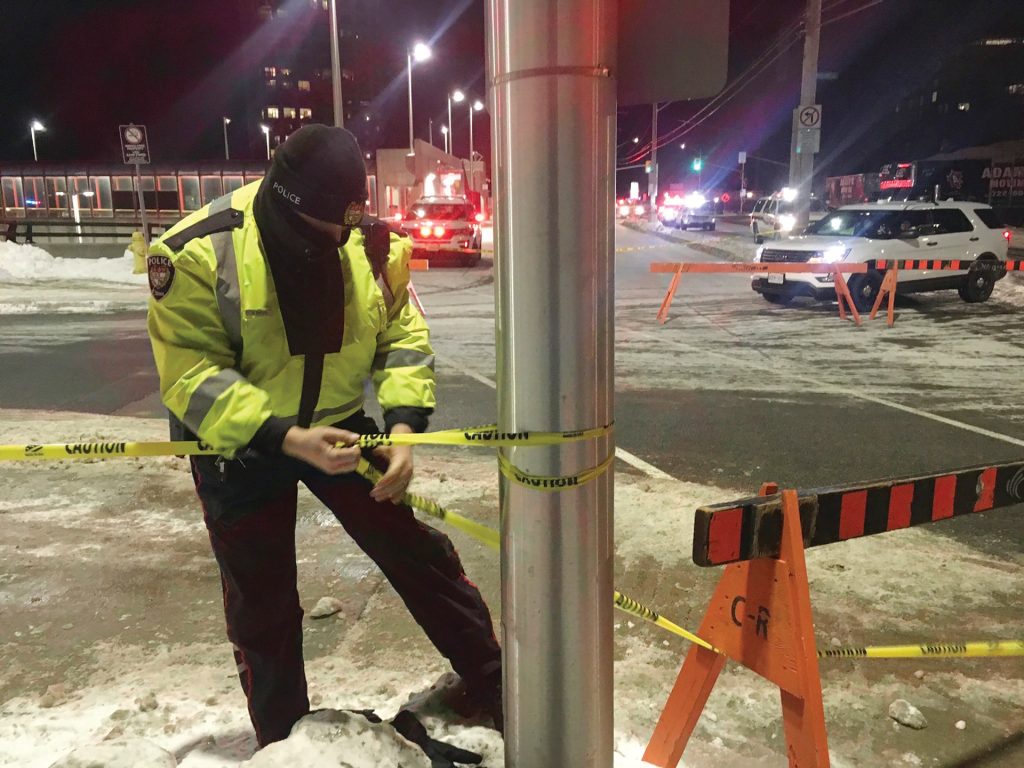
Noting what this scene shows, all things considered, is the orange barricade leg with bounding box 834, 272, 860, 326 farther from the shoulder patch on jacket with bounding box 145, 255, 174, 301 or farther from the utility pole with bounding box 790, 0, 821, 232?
the shoulder patch on jacket with bounding box 145, 255, 174, 301

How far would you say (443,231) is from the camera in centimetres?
2355

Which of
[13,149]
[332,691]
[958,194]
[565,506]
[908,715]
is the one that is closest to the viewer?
[565,506]

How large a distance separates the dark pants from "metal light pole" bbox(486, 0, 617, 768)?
0.70 m

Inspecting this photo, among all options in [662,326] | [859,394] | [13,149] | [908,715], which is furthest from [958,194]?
[13,149]

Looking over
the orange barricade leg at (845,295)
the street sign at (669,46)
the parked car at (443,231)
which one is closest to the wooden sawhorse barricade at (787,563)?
the street sign at (669,46)

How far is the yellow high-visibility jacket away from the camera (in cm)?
210

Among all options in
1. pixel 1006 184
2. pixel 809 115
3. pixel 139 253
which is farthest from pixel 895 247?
pixel 1006 184

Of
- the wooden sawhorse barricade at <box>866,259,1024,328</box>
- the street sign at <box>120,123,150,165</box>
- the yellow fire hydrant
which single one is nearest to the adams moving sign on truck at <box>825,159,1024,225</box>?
the wooden sawhorse barricade at <box>866,259,1024,328</box>

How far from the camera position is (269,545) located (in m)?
2.43

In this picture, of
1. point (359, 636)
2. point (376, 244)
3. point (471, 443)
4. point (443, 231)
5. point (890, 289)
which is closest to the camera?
point (471, 443)

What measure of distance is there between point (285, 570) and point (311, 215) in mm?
1076

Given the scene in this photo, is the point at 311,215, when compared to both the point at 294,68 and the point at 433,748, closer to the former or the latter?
the point at 433,748

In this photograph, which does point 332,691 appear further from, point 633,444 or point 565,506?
point 633,444

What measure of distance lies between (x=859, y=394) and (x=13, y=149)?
265 feet
